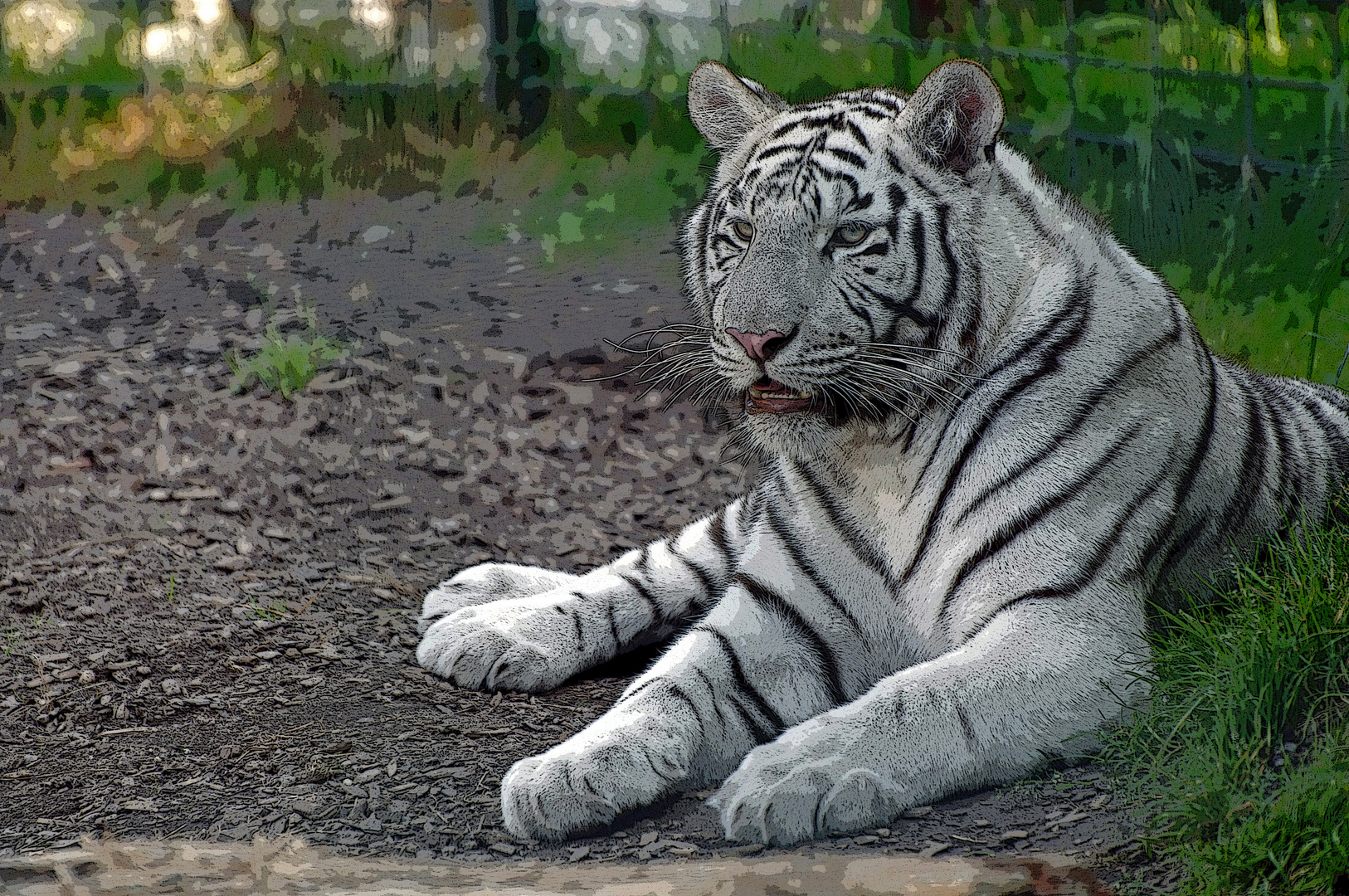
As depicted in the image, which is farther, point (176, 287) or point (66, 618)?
point (176, 287)

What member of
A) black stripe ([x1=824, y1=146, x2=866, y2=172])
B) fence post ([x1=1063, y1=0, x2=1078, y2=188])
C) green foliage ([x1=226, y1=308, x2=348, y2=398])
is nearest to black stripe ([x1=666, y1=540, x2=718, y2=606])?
black stripe ([x1=824, y1=146, x2=866, y2=172])

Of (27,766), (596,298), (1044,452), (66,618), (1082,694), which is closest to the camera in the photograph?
(1082,694)

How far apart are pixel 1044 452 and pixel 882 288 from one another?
0.45 meters

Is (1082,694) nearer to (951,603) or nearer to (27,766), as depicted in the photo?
(951,603)

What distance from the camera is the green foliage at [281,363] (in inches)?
192

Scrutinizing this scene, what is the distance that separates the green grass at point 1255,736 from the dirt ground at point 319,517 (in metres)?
0.10

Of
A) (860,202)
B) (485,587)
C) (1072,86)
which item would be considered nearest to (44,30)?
(485,587)

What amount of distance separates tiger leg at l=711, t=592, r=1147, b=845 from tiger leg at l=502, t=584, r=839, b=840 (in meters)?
0.18

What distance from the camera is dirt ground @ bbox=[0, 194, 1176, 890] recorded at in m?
2.53

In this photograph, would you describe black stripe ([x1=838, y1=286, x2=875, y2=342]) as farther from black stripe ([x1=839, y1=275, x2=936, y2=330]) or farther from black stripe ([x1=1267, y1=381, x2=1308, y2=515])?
black stripe ([x1=1267, y1=381, x2=1308, y2=515])

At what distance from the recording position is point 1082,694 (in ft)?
7.94

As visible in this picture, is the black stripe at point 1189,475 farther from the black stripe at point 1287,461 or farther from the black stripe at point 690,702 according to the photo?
the black stripe at point 690,702

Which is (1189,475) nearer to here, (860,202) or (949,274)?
(949,274)

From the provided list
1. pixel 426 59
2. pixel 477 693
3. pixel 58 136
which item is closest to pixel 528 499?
pixel 477 693
